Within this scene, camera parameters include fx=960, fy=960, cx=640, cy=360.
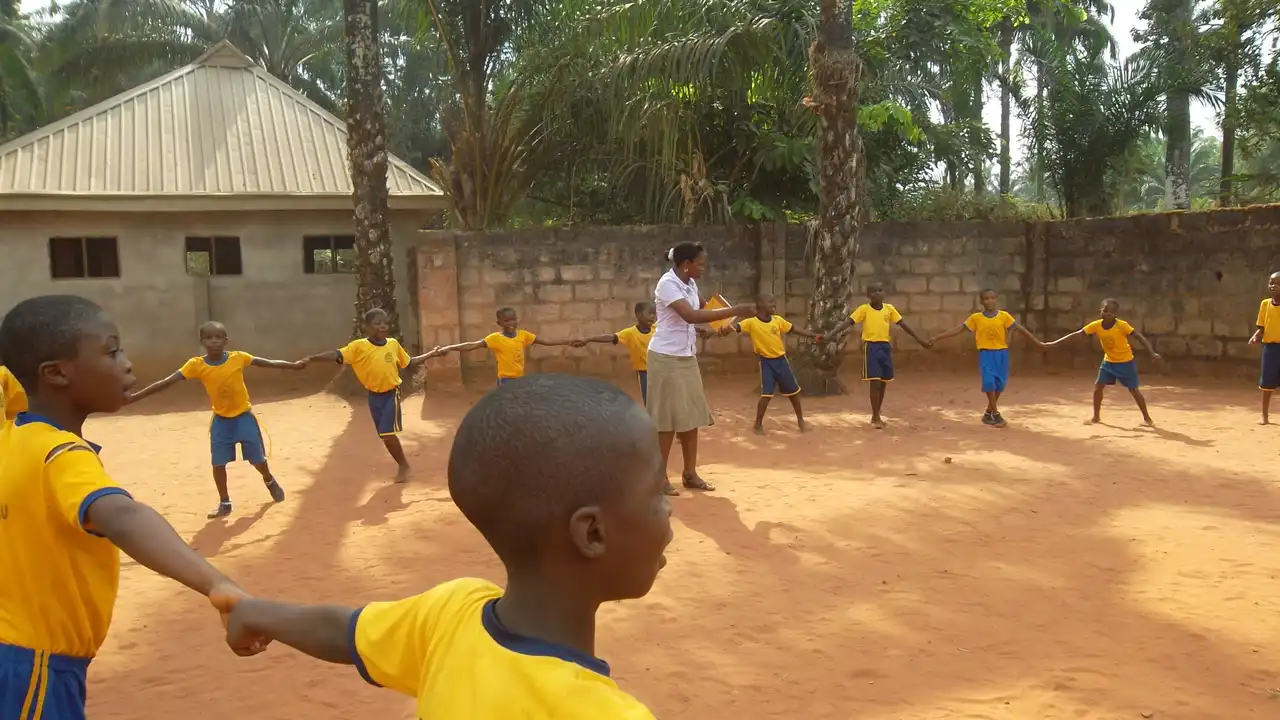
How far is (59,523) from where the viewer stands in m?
2.10

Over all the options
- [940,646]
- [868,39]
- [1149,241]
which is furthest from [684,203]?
[940,646]

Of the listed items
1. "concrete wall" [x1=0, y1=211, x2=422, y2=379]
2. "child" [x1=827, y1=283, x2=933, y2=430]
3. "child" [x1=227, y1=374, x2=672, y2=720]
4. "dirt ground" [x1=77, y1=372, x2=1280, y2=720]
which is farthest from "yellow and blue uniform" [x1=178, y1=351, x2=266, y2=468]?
"concrete wall" [x1=0, y1=211, x2=422, y2=379]

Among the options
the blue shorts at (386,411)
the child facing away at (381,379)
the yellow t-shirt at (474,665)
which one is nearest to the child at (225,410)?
the child facing away at (381,379)

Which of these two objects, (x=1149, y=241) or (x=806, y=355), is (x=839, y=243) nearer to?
(x=806, y=355)

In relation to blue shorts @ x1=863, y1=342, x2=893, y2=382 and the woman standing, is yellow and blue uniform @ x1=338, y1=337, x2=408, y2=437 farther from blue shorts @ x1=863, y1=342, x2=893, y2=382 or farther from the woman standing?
blue shorts @ x1=863, y1=342, x2=893, y2=382

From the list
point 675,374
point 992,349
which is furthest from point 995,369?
point 675,374

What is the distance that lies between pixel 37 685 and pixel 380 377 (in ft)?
17.7

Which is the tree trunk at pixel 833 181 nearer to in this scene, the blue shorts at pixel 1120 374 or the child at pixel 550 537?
the blue shorts at pixel 1120 374

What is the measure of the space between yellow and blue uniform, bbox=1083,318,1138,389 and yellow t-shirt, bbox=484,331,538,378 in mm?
5369

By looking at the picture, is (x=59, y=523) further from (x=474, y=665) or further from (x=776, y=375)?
(x=776, y=375)

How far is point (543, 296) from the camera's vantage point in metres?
12.2

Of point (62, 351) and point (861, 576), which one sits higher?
point (62, 351)

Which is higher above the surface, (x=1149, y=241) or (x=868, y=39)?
(x=868, y=39)

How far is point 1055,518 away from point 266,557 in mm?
4643
